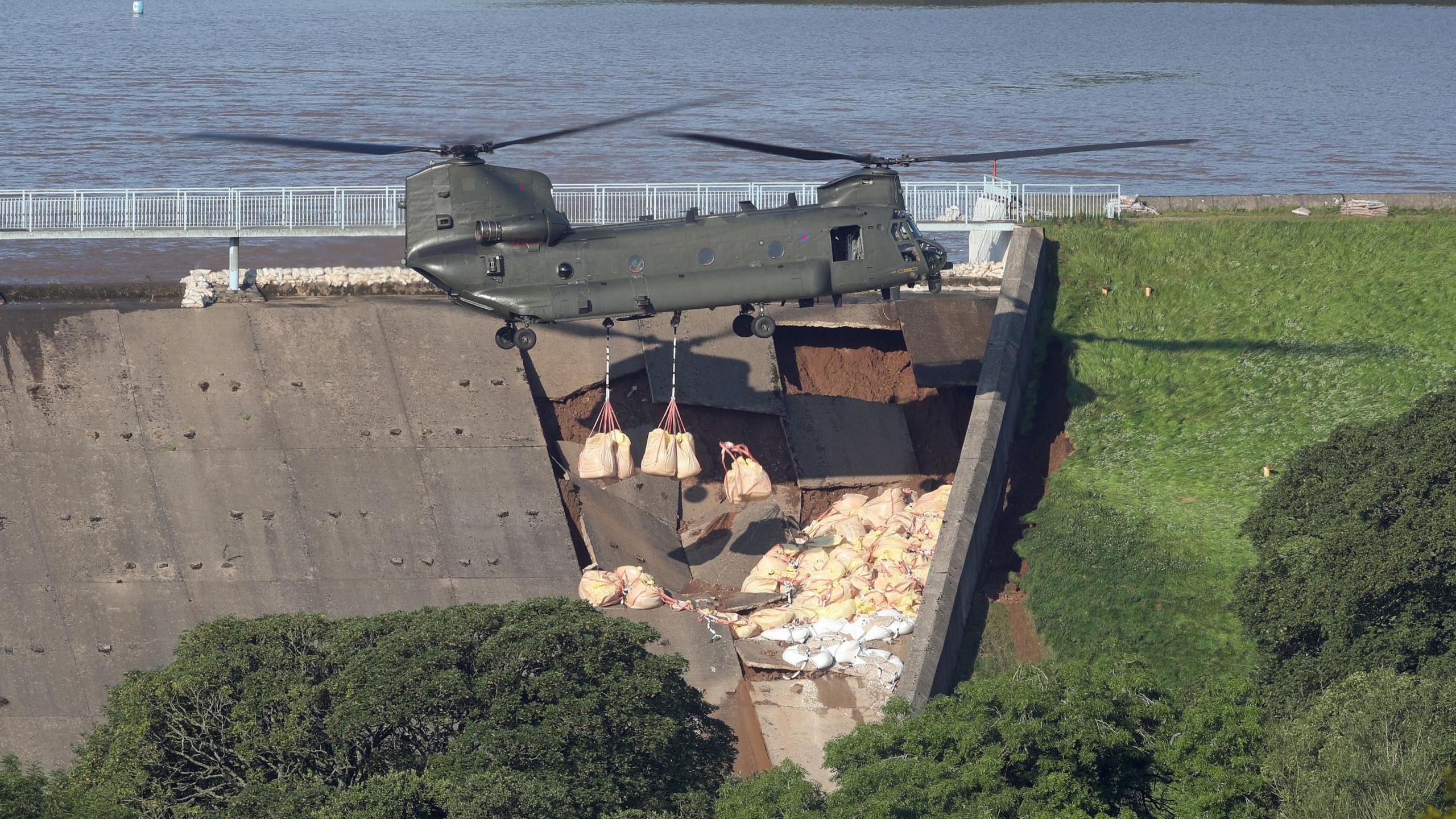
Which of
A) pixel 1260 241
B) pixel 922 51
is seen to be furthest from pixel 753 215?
pixel 922 51

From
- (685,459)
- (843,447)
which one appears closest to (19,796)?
(685,459)

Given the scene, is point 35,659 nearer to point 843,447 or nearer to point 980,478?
point 843,447

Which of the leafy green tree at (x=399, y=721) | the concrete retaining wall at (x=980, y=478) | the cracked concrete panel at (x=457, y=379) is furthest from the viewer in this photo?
the cracked concrete panel at (x=457, y=379)

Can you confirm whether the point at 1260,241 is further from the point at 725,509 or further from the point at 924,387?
the point at 725,509

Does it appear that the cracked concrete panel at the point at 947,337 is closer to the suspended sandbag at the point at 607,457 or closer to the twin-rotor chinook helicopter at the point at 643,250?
the suspended sandbag at the point at 607,457

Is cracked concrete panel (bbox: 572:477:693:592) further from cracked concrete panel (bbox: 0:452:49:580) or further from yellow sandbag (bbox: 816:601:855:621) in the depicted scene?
cracked concrete panel (bbox: 0:452:49:580)

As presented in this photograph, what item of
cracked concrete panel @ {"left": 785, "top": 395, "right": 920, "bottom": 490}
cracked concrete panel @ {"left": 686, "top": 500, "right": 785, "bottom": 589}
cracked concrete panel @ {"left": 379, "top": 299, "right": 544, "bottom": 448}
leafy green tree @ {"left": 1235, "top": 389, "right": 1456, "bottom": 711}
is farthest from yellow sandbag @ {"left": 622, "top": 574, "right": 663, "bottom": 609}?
leafy green tree @ {"left": 1235, "top": 389, "right": 1456, "bottom": 711}

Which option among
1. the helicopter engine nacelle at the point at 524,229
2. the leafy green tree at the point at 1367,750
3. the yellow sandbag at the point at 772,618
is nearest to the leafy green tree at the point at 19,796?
the helicopter engine nacelle at the point at 524,229
